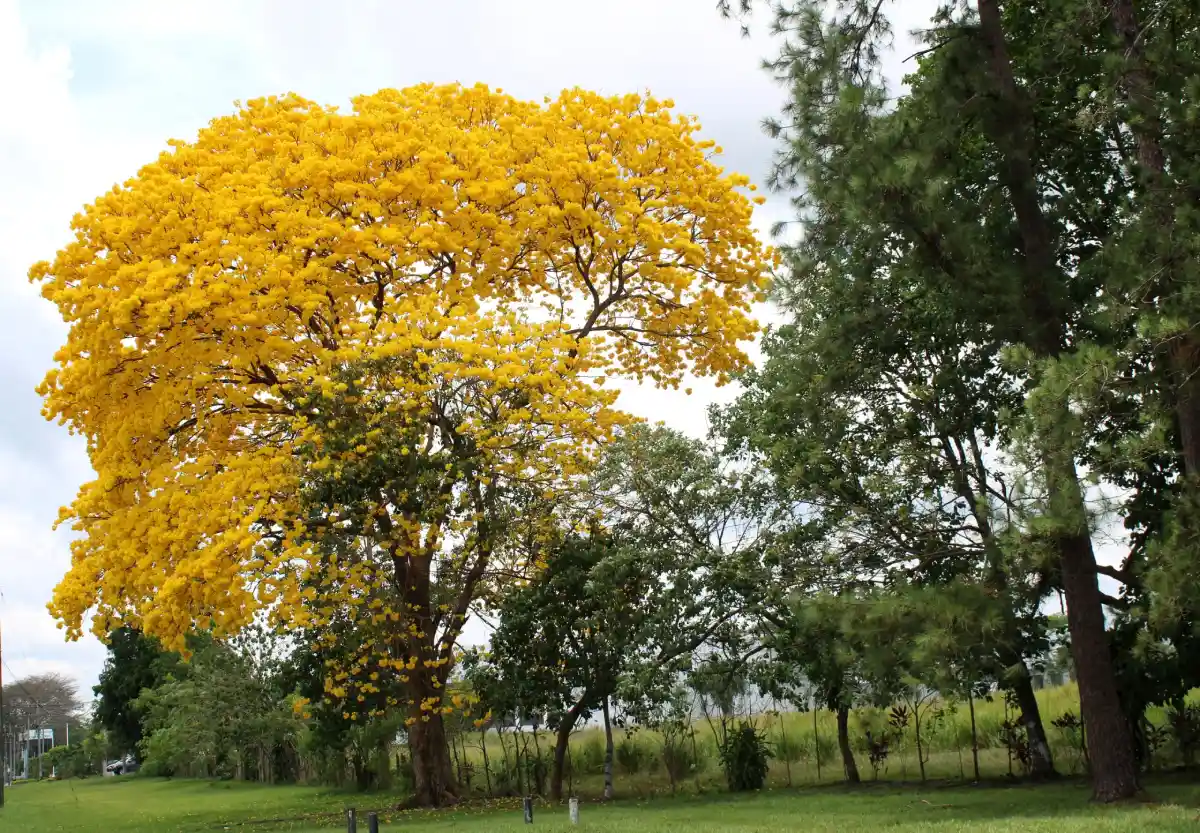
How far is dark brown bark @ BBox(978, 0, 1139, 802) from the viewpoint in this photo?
10.8 m

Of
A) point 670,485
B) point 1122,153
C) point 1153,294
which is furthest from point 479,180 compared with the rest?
point 1153,294

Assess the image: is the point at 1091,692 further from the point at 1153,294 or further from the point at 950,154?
the point at 950,154

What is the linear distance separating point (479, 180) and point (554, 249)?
70.3 inches

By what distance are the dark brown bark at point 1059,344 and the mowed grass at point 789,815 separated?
→ 1.66 feet

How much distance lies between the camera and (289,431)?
1522cm

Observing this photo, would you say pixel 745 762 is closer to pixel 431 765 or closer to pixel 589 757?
pixel 589 757

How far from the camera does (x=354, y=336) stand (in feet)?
48.4

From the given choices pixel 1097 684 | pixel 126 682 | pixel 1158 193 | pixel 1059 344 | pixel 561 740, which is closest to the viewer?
pixel 1158 193

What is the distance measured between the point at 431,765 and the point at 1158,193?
13151mm

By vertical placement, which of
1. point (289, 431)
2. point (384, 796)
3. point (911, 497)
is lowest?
point (384, 796)

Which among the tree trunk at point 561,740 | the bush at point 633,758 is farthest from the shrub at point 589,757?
the tree trunk at point 561,740

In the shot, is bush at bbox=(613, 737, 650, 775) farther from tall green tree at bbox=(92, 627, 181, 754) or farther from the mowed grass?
tall green tree at bbox=(92, 627, 181, 754)

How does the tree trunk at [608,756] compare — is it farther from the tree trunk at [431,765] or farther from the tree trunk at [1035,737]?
the tree trunk at [1035,737]

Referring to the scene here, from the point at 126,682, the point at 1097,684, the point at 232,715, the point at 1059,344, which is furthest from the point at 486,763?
the point at 126,682
